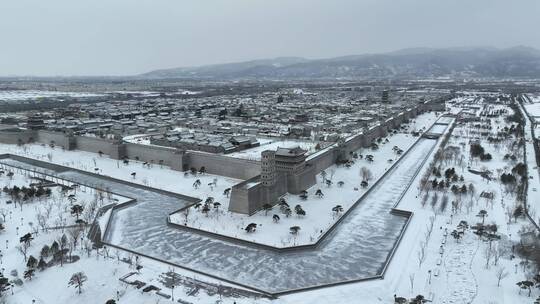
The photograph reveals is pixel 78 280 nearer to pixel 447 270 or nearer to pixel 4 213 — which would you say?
pixel 4 213

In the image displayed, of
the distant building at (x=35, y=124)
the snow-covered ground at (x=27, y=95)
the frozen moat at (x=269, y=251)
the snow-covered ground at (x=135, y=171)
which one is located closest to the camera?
the frozen moat at (x=269, y=251)

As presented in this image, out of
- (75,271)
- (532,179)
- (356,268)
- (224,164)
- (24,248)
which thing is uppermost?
(224,164)

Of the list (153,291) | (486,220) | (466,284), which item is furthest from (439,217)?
(153,291)

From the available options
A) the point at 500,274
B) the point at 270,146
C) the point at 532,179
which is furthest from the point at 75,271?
the point at 532,179

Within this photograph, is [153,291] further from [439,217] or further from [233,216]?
[439,217]

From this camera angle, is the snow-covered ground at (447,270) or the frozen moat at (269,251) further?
the frozen moat at (269,251)

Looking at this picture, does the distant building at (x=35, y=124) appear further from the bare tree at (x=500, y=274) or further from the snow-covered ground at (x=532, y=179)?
the snow-covered ground at (x=532, y=179)

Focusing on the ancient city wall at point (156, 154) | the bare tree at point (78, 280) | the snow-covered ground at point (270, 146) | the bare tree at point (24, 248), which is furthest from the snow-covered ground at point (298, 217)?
the ancient city wall at point (156, 154)

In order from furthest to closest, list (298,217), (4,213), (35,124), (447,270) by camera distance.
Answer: (35,124)
(4,213)
(298,217)
(447,270)

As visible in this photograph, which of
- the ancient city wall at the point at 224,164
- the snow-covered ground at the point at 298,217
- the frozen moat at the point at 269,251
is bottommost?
the frozen moat at the point at 269,251

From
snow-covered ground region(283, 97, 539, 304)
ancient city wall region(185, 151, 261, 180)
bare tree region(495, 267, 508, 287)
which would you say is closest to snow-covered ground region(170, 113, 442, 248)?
ancient city wall region(185, 151, 261, 180)

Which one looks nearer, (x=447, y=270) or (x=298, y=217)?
(x=447, y=270)
